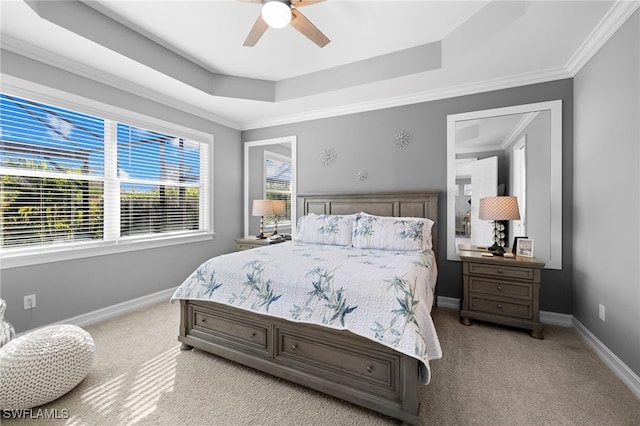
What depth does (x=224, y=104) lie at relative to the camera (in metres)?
3.74

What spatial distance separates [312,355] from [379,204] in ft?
7.34

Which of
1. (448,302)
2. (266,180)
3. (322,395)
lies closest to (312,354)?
(322,395)

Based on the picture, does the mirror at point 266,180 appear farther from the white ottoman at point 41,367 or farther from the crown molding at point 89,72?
the white ottoman at point 41,367

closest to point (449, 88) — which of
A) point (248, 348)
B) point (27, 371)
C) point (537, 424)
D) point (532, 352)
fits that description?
point (532, 352)

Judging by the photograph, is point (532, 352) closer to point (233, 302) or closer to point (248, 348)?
point (248, 348)

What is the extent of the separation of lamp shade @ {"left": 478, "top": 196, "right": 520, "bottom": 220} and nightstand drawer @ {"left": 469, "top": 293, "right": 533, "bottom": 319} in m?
0.80

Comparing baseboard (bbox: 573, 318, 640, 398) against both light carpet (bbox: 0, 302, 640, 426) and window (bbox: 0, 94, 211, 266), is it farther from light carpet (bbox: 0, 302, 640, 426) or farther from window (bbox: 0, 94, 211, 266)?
window (bbox: 0, 94, 211, 266)

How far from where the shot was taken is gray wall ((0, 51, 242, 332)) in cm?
240

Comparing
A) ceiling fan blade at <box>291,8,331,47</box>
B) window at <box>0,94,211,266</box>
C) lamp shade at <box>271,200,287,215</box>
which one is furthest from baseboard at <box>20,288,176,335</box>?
ceiling fan blade at <box>291,8,331,47</box>

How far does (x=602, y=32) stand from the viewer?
2.17 m

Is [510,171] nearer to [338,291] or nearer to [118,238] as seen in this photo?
[338,291]

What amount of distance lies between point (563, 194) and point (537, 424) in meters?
2.27

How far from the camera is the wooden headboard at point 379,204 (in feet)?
11.0

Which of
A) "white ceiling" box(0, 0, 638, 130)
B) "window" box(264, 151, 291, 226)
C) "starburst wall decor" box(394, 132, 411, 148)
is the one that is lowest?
"window" box(264, 151, 291, 226)
